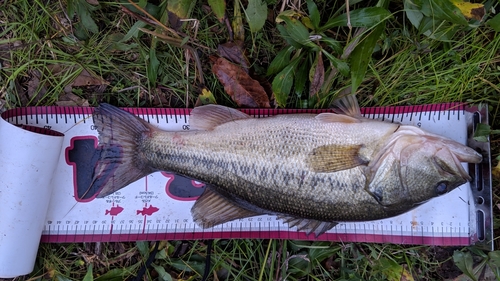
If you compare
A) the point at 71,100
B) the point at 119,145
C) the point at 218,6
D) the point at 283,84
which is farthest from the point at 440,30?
the point at 71,100

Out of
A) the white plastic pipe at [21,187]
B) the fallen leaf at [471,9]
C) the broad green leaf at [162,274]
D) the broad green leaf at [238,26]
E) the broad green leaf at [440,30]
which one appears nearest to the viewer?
the fallen leaf at [471,9]

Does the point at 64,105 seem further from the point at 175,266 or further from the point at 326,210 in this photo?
the point at 326,210

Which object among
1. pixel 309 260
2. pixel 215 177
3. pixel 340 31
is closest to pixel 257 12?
pixel 340 31

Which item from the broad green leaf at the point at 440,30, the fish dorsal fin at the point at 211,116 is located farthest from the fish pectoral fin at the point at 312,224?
the broad green leaf at the point at 440,30

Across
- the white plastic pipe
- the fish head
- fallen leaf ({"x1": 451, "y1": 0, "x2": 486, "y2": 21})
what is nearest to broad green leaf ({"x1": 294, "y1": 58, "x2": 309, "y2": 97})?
the fish head

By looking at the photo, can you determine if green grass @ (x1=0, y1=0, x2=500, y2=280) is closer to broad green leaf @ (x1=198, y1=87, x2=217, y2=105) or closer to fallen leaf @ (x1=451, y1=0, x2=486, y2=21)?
broad green leaf @ (x1=198, y1=87, x2=217, y2=105)

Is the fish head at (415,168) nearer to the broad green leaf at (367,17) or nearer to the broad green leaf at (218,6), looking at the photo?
the broad green leaf at (367,17)
